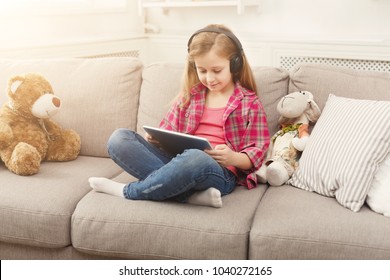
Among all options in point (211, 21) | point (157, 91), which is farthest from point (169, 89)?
point (211, 21)

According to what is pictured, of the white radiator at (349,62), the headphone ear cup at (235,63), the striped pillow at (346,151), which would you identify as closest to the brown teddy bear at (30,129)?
the headphone ear cup at (235,63)

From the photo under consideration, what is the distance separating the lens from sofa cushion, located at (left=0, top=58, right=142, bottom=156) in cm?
217

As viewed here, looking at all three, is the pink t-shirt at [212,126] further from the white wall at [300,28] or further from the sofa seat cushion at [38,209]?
the white wall at [300,28]

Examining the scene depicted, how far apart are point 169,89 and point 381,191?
93cm

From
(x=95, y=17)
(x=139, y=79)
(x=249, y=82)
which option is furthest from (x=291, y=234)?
(x=95, y=17)

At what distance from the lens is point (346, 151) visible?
1660mm

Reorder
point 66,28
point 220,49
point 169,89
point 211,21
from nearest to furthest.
Answer: 1. point 220,49
2. point 169,89
3. point 66,28
4. point 211,21

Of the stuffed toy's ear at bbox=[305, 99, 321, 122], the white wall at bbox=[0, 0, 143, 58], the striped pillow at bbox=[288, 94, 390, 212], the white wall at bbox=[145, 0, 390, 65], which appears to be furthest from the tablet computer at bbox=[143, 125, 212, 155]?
the white wall at bbox=[145, 0, 390, 65]

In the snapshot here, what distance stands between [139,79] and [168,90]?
0.18 metres

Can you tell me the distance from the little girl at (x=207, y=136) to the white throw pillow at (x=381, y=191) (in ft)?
1.30

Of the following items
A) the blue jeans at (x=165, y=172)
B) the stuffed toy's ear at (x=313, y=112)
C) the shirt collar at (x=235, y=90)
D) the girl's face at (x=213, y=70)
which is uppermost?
the girl's face at (x=213, y=70)

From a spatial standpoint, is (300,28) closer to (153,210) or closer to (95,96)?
(95,96)

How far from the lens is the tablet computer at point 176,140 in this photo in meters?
1.63
